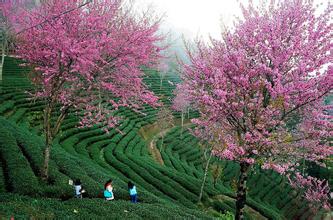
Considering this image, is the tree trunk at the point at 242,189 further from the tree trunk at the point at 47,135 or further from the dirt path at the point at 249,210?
the dirt path at the point at 249,210

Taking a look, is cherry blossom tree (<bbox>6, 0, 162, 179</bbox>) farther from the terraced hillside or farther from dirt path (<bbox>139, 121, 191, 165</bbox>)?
dirt path (<bbox>139, 121, 191, 165</bbox>)

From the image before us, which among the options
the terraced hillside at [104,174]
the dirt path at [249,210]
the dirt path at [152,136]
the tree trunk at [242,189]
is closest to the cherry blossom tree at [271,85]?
the tree trunk at [242,189]

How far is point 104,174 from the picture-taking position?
17672 mm

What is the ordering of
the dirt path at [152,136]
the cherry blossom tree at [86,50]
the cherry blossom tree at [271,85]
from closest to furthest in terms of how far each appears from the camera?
the cherry blossom tree at [271,85] → the cherry blossom tree at [86,50] → the dirt path at [152,136]

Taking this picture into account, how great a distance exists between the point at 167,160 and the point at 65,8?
973 inches

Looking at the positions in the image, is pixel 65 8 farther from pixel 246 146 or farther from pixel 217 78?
pixel 246 146

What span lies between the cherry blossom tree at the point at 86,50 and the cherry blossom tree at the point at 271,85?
357 cm

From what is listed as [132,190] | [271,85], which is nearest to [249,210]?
[132,190]

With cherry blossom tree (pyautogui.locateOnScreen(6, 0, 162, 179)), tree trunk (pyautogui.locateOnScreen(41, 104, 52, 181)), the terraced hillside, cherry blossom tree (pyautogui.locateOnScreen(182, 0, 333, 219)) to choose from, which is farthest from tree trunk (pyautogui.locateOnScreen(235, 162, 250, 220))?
tree trunk (pyautogui.locateOnScreen(41, 104, 52, 181))

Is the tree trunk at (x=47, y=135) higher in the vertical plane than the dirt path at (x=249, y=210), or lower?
higher

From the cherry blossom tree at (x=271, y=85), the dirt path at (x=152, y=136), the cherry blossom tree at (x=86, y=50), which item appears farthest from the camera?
the dirt path at (x=152, y=136)

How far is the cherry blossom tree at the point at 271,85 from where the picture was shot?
32.2ft

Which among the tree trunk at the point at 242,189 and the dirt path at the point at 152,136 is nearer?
the tree trunk at the point at 242,189

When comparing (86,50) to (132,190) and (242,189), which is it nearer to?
(132,190)
